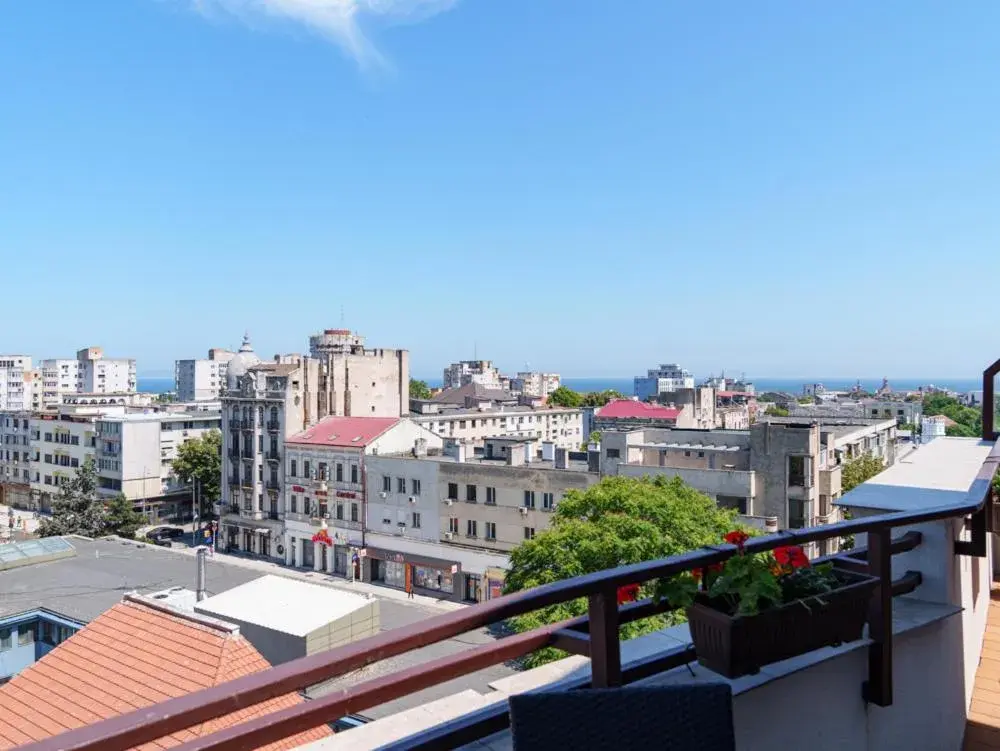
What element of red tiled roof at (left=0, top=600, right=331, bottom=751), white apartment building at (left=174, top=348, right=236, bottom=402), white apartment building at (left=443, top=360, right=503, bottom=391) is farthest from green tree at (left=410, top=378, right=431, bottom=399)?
red tiled roof at (left=0, top=600, right=331, bottom=751)

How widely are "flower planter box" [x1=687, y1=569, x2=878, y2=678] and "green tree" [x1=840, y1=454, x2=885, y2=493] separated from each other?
2728 centimetres

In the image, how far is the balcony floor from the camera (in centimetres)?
404

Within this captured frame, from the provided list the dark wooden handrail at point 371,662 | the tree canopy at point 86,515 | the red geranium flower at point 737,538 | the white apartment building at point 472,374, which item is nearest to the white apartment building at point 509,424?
the tree canopy at point 86,515

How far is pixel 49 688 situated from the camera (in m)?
10.9

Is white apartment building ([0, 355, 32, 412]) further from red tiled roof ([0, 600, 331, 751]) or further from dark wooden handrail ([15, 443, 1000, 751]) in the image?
dark wooden handrail ([15, 443, 1000, 751])

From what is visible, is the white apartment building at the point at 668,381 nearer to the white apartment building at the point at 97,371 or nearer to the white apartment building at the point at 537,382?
the white apartment building at the point at 537,382

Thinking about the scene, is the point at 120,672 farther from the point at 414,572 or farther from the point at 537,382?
the point at 537,382

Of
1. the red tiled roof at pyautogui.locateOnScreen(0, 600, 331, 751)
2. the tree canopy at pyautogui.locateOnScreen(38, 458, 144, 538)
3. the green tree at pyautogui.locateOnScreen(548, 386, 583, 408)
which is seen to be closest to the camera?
the red tiled roof at pyautogui.locateOnScreen(0, 600, 331, 751)

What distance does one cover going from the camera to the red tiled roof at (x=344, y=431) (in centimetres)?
3672

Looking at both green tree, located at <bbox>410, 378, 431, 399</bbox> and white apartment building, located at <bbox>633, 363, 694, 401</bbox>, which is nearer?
green tree, located at <bbox>410, 378, 431, 399</bbox>

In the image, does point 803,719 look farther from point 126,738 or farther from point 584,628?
point 126,738

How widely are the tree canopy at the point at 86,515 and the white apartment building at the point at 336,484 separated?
10.8 m

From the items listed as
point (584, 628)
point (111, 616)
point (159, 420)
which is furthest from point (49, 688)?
point (159, 420)

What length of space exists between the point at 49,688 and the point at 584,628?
1159 centimetres
